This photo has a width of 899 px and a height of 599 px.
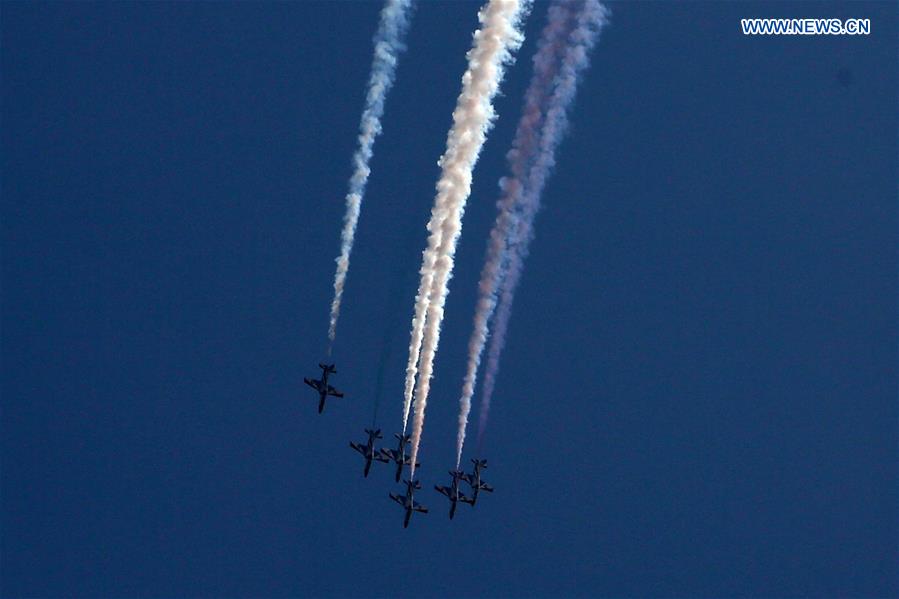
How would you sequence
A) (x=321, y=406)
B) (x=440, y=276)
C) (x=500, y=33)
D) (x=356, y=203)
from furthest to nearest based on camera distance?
(x=321, y=406) → (x=356, y=203) → (x=440, y=276) → (x=500, y=33)

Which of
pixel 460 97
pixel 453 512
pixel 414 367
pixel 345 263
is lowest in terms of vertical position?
pixel 453 512

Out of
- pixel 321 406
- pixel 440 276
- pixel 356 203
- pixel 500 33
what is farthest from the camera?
pixel 321 406

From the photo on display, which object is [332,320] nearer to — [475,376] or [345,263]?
[345,263]

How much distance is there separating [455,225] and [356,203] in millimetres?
4725

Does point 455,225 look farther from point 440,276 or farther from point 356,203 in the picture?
point 356,203

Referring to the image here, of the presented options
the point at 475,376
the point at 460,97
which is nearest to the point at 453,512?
the point at 475,376

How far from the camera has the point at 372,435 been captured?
51.5 meters

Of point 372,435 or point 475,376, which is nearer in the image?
point 475,376

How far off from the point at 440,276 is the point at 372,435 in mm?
10869

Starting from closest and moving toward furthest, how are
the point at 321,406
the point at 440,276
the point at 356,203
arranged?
1. the point at 440,276
2. the point at 356,203
3. the point at 321,406

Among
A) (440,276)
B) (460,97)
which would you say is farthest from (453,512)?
(460,97)

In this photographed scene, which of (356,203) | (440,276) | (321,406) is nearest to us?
(440,276)

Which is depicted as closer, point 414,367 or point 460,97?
point 460,97

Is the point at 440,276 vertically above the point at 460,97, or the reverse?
the point at 460,97
